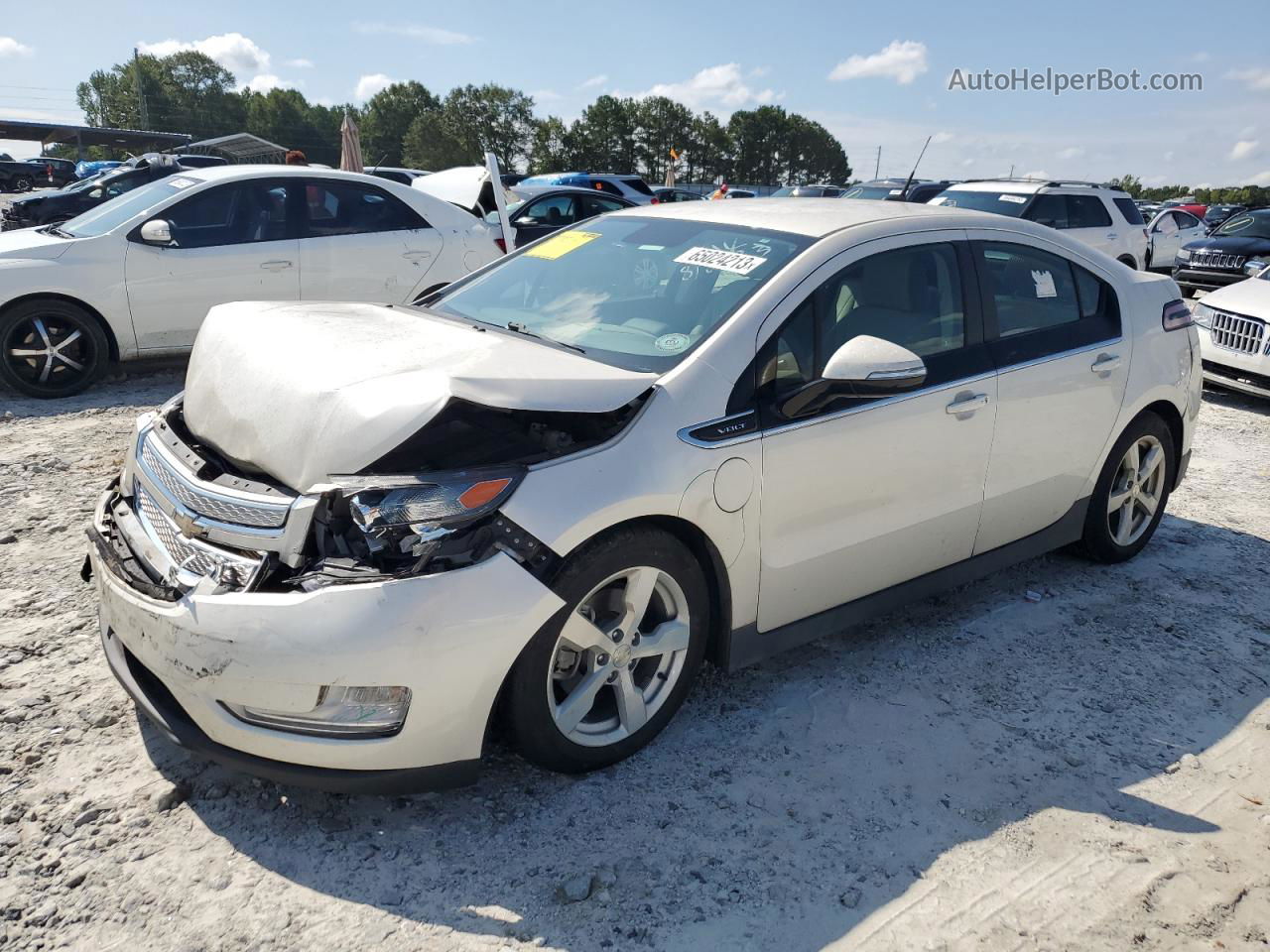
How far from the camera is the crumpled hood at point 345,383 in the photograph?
2572 millimetres

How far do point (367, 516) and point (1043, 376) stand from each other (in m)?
2.80

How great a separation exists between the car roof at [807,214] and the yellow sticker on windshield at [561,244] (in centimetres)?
22

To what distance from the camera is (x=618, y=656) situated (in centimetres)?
287

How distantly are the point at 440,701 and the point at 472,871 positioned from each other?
47 cm

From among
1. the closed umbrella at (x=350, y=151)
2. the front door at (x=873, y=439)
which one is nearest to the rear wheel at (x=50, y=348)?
the front door at (x=873, y=439)

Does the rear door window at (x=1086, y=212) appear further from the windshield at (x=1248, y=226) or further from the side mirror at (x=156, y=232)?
the side mirror at (x=156, y=232)

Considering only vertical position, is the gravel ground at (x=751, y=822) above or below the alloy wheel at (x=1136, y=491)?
below

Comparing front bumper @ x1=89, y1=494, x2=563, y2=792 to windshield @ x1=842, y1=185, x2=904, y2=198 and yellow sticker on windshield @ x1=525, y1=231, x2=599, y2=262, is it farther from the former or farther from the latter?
windshield @ x1=842, y1=185, x2=904, y2=198

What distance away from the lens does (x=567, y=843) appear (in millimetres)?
2648

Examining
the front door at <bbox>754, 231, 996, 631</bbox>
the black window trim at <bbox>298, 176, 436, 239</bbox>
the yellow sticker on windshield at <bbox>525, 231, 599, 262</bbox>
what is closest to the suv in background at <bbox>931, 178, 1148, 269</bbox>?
the black window trim at <bbox>298, 176, 436, 239</bbox>

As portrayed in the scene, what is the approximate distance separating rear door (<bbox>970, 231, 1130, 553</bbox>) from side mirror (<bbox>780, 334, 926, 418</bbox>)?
31.2 inches

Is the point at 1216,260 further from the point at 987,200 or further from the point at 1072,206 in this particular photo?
the point at 987,200

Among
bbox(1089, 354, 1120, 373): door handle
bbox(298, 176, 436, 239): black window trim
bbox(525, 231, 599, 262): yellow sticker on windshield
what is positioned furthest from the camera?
bbox(298, 176, 436, 239): black window trim

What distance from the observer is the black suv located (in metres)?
14.2
